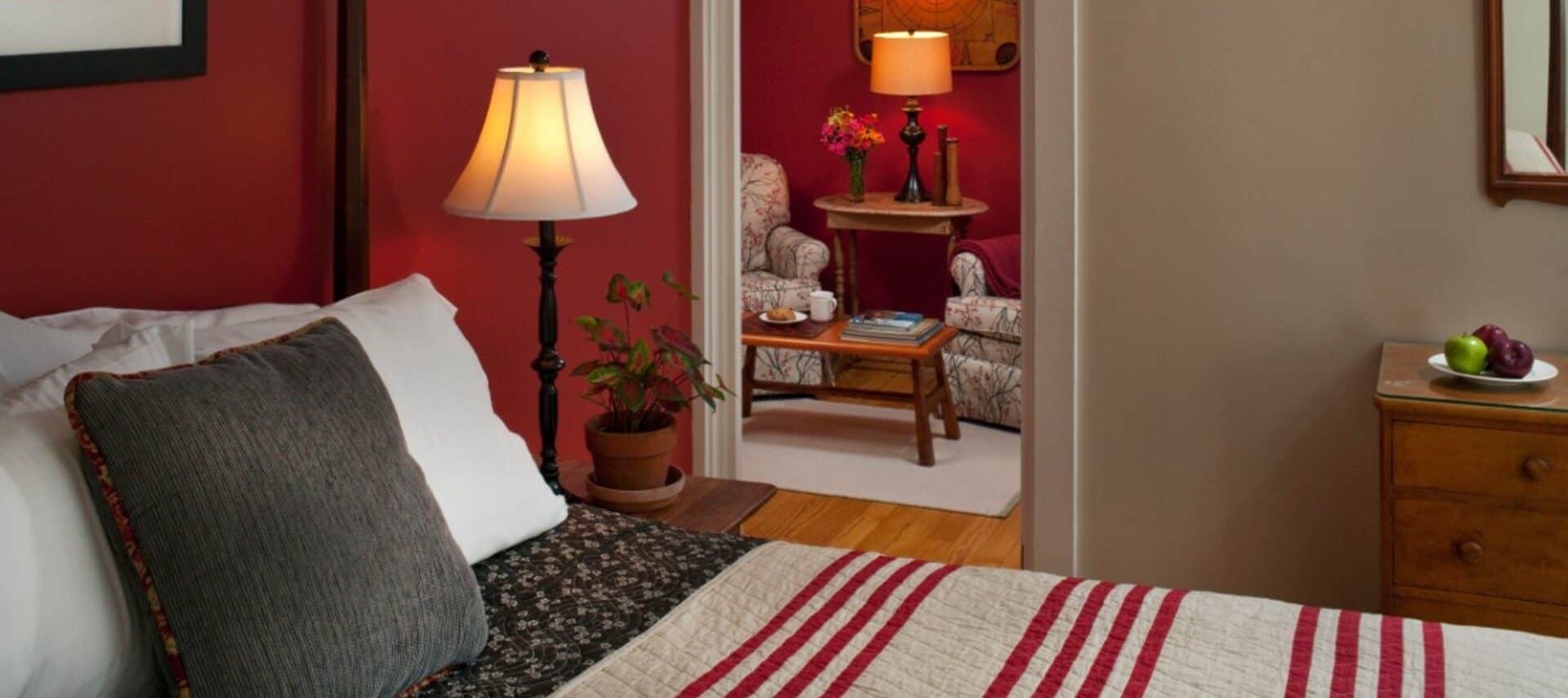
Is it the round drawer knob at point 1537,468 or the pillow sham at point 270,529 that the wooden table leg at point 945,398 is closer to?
the round drawer knob at point 1537,468

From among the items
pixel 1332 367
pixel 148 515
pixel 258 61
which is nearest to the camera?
pixel 148 515

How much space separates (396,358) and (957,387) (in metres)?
3.69

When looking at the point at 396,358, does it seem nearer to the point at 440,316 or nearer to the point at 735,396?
the point at 440,316

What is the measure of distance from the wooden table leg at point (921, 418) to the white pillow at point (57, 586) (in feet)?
11.8

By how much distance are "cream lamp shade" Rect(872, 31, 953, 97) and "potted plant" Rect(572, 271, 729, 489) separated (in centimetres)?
353

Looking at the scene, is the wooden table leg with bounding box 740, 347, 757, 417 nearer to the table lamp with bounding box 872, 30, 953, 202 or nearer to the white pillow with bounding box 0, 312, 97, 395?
the table lamp with bounding box 872, 30, 953, 202

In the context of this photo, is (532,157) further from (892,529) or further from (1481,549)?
(892,529)

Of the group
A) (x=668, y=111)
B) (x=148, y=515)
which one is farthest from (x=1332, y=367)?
(x=148, y=515)

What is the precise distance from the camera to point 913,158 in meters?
6.29

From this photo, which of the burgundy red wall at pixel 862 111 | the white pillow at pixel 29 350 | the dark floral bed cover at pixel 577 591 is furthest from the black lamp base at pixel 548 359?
the burgundy red wall at pixel 862 111

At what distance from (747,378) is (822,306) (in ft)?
1.21

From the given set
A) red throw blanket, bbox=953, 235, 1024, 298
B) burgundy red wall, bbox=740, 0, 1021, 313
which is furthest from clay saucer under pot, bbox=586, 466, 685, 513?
burgundy red wall, bbox=740, 0, 1021, 313

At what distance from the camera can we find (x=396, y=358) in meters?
2.11

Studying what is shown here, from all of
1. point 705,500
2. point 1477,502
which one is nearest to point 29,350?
point 705,500
